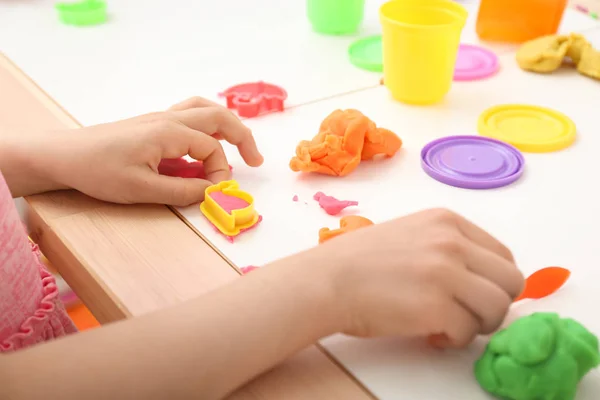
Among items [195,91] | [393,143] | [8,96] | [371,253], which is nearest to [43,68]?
[8,96]

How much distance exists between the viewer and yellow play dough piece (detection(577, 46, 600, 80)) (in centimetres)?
89

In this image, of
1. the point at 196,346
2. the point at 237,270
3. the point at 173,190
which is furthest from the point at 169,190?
the point at 196,346

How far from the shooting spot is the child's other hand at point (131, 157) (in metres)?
0.63

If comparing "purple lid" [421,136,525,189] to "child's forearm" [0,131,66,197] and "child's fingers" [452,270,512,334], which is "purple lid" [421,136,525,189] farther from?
"child's forearm" [0,131,66,197]

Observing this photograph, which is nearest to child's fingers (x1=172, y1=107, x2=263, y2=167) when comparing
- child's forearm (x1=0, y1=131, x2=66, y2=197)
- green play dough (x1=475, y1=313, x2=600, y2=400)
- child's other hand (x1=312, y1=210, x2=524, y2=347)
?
child's forearm (x1=0, y1=131, x2=66, y2=197)

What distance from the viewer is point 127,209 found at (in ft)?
2.11

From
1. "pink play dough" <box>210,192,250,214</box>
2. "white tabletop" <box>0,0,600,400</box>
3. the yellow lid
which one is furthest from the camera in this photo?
the yellow lid

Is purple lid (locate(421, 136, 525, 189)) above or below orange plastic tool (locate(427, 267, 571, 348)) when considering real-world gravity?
below

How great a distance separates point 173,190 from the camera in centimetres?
64

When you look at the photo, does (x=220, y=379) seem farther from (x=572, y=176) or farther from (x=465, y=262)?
(x=572, y=176)

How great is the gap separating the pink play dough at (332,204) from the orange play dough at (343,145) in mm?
48

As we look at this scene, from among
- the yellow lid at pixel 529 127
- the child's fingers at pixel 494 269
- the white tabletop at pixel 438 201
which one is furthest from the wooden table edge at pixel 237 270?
the yellow lid at pixel 529 127

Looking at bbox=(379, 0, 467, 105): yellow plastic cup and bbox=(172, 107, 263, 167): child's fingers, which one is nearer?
bbox=(172, 107, 263, 167): child's fingers

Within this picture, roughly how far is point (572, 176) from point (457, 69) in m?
0.28
